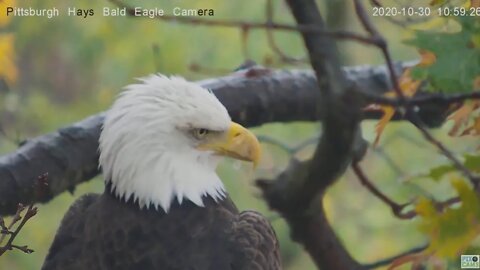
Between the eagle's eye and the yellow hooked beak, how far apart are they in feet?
0.04

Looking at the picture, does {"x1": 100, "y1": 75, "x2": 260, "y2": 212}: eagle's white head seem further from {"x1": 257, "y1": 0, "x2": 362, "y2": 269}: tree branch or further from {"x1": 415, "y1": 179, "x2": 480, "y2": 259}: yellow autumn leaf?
{"x1": 415, "y1": 179, "x2": 480, "y2": 259}: yellow autumn leaf

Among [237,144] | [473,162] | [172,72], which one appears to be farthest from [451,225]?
[172,72]

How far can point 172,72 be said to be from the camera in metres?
2.51

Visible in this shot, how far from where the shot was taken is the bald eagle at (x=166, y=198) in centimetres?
126

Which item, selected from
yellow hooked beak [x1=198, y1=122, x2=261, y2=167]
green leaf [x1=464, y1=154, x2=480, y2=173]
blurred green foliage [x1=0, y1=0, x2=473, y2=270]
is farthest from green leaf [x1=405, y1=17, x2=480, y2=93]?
blurred green foliage [x1=0, y1=0, x2=473, y2=270]

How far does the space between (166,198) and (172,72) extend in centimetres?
120

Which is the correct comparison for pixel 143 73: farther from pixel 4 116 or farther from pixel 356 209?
pixel 356 209

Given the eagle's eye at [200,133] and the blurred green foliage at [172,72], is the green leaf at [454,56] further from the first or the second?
the blurred green foliage at [172,72]

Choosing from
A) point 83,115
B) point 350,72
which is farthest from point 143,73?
point 350,72

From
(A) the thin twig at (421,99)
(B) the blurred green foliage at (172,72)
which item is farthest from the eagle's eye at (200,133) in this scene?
(B) the blurred green foliage at (172,72)

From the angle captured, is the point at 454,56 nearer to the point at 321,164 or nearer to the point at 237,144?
the point at 321,164

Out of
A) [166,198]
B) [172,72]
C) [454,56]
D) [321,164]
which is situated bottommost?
[172,72]

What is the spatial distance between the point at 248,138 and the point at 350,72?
0.39 meters

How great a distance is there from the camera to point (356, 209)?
9.73 ft
